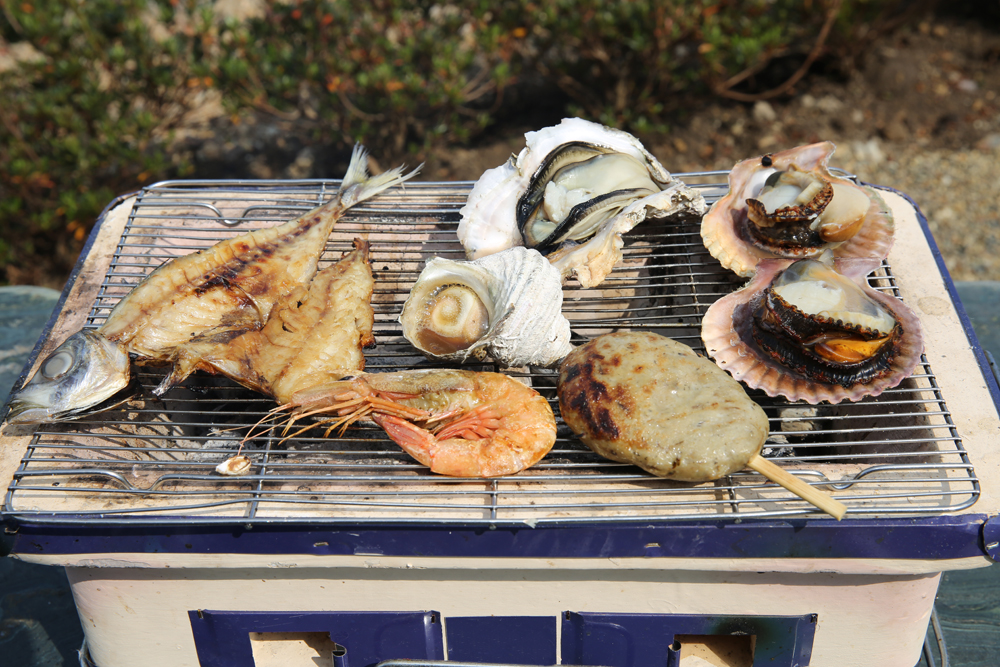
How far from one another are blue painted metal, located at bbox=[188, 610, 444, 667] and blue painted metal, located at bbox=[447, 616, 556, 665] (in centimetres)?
7

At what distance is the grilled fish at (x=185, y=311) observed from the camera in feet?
8.15

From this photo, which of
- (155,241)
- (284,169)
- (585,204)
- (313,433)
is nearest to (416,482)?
(313,433)

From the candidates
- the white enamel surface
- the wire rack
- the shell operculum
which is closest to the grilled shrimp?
the wire rack

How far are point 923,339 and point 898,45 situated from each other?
5664 millimetres

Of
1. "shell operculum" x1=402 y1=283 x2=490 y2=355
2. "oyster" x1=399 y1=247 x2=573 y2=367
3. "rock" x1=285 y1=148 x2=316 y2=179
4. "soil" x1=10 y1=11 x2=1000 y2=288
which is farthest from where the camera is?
"rock" x1=285 y1=148 x2=316 y2=179

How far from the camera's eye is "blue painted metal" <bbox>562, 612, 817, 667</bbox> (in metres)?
2.43

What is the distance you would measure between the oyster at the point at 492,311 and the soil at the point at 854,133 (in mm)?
3599

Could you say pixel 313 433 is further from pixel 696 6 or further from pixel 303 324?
pixel 696 6

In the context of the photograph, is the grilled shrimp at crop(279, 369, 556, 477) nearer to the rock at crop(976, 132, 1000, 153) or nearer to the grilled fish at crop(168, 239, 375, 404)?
the grilled fish at crop(168, 239, 375, 404)

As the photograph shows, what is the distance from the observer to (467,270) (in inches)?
110

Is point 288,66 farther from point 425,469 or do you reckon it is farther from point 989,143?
point 989,143

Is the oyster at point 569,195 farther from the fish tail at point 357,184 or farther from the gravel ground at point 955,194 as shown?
the gravel ground at point 955,194

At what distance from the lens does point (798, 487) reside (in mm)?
2152

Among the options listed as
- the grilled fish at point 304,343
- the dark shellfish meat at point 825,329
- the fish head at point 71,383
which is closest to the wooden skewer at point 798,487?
the dark shellfish meat at point 825,329
